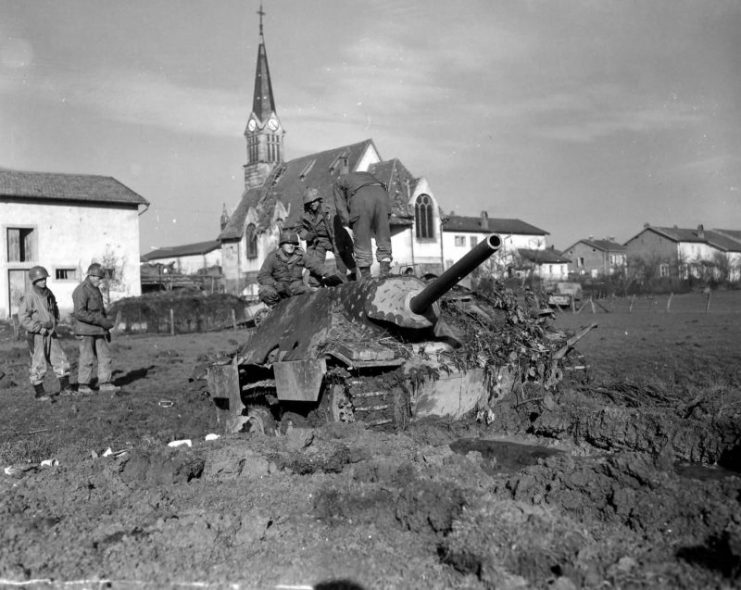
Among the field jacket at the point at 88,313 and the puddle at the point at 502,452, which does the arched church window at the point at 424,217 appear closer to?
the field jacket at the point at 88,313

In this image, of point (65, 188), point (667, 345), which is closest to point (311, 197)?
point (667, 345)

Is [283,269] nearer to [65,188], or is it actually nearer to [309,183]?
[65,188]

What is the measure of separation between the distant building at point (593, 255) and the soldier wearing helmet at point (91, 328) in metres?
67.6

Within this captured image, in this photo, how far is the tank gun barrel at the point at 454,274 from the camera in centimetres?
693

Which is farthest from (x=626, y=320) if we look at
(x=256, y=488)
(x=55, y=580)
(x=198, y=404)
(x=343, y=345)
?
(x=55, y=580)

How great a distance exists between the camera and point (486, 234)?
4991 cm

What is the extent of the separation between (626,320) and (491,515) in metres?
24.6

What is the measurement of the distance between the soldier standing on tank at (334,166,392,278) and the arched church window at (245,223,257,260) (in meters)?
44.1

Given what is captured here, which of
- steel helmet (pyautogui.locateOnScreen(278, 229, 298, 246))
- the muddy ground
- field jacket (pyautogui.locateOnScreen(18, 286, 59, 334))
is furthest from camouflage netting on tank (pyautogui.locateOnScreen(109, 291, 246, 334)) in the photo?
the muddy ground

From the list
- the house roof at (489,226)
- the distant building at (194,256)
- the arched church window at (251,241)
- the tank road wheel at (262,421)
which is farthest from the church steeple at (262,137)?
the tank road wheel at (262,421)

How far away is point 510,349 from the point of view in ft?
28.2

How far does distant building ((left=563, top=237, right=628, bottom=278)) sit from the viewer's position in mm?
77812

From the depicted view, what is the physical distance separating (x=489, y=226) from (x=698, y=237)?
73.8ft

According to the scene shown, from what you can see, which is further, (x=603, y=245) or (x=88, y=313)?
(x=603, y=245)
